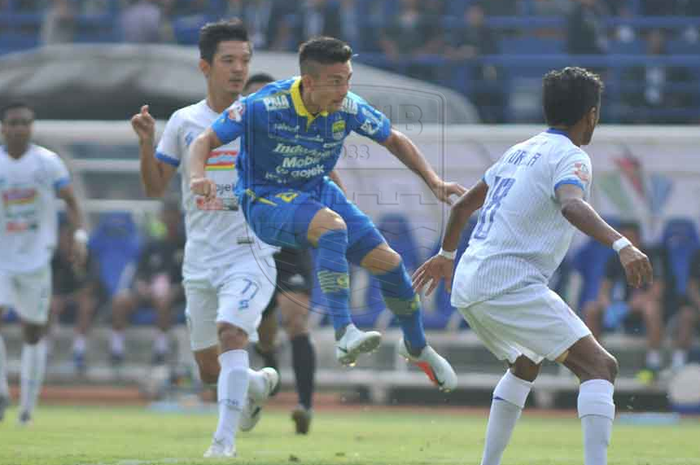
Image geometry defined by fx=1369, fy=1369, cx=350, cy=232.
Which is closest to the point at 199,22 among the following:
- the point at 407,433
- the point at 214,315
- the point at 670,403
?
the point at 670,403

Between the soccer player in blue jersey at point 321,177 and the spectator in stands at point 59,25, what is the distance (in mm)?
14945

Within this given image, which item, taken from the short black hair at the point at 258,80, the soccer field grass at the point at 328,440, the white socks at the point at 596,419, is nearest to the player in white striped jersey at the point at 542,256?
the white socks at the point at 596,419

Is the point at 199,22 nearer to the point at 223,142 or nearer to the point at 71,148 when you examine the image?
the point at 71,148

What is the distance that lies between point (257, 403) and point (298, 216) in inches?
86.3

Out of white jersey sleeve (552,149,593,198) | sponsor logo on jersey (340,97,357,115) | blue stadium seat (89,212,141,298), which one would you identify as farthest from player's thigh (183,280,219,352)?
blue stadium seat (89,212,141,298)

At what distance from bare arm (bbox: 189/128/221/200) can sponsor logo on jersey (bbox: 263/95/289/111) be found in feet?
1.15

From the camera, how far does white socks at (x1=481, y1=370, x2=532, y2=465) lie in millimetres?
6641

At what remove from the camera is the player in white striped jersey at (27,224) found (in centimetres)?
1223

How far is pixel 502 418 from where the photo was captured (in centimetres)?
666

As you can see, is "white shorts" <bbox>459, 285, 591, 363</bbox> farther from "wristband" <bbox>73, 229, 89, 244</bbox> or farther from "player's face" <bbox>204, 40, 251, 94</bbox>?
"wristband" <bbox>73, 229, 89, 244</bbox>

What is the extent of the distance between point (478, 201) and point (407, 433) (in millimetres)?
4788

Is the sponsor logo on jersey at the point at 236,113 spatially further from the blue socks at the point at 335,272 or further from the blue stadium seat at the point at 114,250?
the blue stadium seat at the point at 114,250

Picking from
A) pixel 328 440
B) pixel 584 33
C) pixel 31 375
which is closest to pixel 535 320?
pixel 328 440

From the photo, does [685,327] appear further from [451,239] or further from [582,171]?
[582,171]
